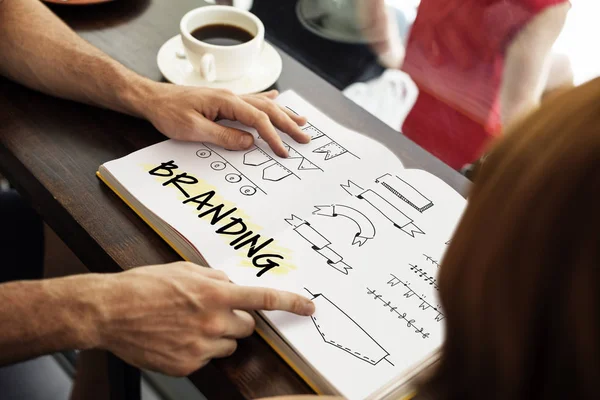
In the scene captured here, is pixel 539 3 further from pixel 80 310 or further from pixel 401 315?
pixel 80 310

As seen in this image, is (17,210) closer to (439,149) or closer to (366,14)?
(439,149)

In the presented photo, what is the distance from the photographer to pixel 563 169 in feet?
1.05

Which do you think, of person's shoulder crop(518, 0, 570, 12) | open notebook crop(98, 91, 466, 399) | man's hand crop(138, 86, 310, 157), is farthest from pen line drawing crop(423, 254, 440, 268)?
person's shoulder crop(518, 0, 570, 12)

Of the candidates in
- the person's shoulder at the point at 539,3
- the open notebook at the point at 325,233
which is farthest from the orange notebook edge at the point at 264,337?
the person's shoulder at the point at 539,3

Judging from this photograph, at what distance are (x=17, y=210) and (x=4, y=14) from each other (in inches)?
13.0

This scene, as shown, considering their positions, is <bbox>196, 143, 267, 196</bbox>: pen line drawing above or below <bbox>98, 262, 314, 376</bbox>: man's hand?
above

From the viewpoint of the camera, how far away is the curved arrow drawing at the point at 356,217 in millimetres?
715

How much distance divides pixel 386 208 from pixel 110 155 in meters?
0.36

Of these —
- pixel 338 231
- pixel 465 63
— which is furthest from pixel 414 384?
pixel 465 63

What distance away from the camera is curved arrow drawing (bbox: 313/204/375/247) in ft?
2.35

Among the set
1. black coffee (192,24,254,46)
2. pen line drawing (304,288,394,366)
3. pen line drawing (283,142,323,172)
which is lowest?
pen line drawing (304,288,394,366)

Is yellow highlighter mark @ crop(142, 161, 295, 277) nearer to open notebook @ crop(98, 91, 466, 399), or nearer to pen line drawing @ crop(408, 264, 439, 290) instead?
open notebook @ crop(98, 91, 466, 399)

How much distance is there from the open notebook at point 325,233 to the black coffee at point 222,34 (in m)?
0.17

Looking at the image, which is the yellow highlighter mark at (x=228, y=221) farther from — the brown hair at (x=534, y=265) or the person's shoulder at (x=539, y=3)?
the person's shoulder at (x=539, y=3)
